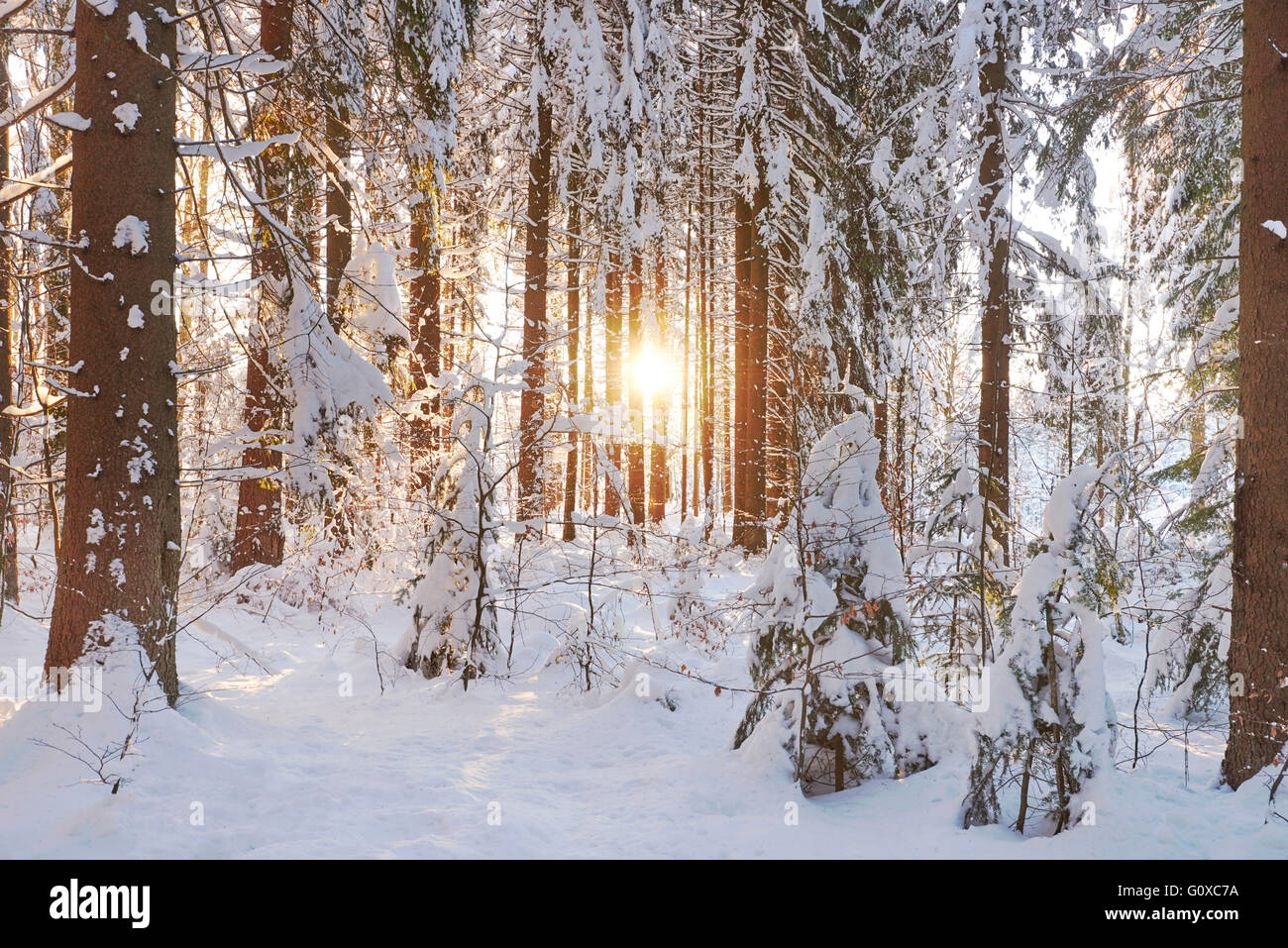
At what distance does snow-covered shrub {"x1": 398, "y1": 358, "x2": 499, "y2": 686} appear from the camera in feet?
22.7

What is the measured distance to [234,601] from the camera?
8.91 m

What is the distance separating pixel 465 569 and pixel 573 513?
1.18 metres

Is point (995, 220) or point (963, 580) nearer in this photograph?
point (963, 580)

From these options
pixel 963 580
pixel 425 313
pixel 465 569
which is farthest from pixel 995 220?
pixel 425 313

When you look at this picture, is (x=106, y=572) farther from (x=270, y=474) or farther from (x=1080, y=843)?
(x=1080, y=843)

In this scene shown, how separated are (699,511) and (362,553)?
65.2 feet

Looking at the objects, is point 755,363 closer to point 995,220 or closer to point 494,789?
point 995,220

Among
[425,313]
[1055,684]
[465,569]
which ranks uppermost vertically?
[425,313]

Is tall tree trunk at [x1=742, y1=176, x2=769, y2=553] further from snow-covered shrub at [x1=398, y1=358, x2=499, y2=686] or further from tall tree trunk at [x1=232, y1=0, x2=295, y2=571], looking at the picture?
tall tree trunk at [x1=232, y1=0, x2=295, y2=571]

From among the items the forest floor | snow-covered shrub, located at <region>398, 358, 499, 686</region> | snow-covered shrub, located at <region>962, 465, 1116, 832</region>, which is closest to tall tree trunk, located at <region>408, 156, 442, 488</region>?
snow-covered shrub, located at <region>398, 358, 499, 686</region>

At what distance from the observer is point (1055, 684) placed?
3891mm

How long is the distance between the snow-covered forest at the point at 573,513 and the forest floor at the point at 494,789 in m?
0.03

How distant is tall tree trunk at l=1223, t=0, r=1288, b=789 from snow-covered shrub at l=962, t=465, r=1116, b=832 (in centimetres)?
123

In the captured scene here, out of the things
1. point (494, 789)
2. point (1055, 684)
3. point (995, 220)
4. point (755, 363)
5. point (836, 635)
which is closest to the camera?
point (1055, 684)
